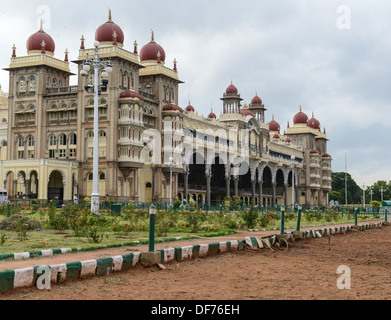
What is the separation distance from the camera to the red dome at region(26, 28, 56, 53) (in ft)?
183

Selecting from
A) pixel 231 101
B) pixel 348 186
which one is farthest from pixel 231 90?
pixel 348 186

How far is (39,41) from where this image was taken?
5572 cm

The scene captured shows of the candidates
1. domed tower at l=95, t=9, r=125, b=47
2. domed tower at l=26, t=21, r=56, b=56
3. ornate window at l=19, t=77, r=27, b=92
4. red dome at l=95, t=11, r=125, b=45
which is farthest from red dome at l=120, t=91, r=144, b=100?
ornate window at l=19, t=77, r=27, b=92

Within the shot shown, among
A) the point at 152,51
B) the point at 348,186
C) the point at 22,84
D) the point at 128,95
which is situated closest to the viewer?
the point at 128,95

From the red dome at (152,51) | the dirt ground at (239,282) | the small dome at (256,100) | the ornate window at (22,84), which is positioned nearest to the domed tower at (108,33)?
the red dome at (152,51)

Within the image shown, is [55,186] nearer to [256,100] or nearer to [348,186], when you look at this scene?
[256,100]

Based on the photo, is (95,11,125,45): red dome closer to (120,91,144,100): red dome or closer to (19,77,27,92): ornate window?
(120,91,144,100): red dome

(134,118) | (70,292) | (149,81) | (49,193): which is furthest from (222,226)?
(149,81)

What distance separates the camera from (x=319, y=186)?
10075cm

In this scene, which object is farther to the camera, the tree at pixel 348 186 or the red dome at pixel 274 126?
the tree at pixel 348 186

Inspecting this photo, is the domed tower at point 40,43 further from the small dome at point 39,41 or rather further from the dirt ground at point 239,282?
the dirt ground at point 239,282

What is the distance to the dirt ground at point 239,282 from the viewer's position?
Result: 720cm

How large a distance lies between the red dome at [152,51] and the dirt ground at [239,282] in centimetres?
4958
